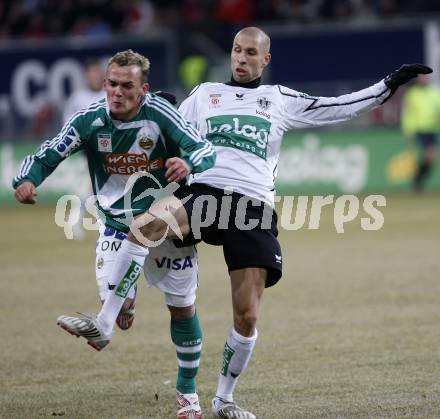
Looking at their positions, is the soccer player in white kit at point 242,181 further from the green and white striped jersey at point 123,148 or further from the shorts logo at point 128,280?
the green and white striped jersey at point 123,148

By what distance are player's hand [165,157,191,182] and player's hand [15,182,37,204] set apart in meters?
0.79

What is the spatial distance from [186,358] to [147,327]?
3047mm

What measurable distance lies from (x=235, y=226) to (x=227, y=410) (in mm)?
1108

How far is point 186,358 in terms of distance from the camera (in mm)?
6840

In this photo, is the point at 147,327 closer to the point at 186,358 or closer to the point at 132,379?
the point at 132,379

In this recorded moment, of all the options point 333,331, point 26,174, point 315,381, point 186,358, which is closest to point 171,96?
point 26,174

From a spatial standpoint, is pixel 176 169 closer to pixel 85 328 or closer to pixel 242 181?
pixel 242 181

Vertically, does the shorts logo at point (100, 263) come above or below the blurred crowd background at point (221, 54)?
below

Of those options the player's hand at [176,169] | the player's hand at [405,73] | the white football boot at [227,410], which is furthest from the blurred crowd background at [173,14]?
the player's hand at [176,169]

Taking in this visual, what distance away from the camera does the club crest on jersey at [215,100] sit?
7.04 metres

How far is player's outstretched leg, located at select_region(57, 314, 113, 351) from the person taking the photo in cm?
597

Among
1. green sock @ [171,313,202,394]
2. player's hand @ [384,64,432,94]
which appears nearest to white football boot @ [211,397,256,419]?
green sock @ [171,313,202,394]

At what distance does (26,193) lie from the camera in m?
6.23

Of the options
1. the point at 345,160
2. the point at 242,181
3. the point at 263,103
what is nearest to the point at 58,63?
the point at 345,160
